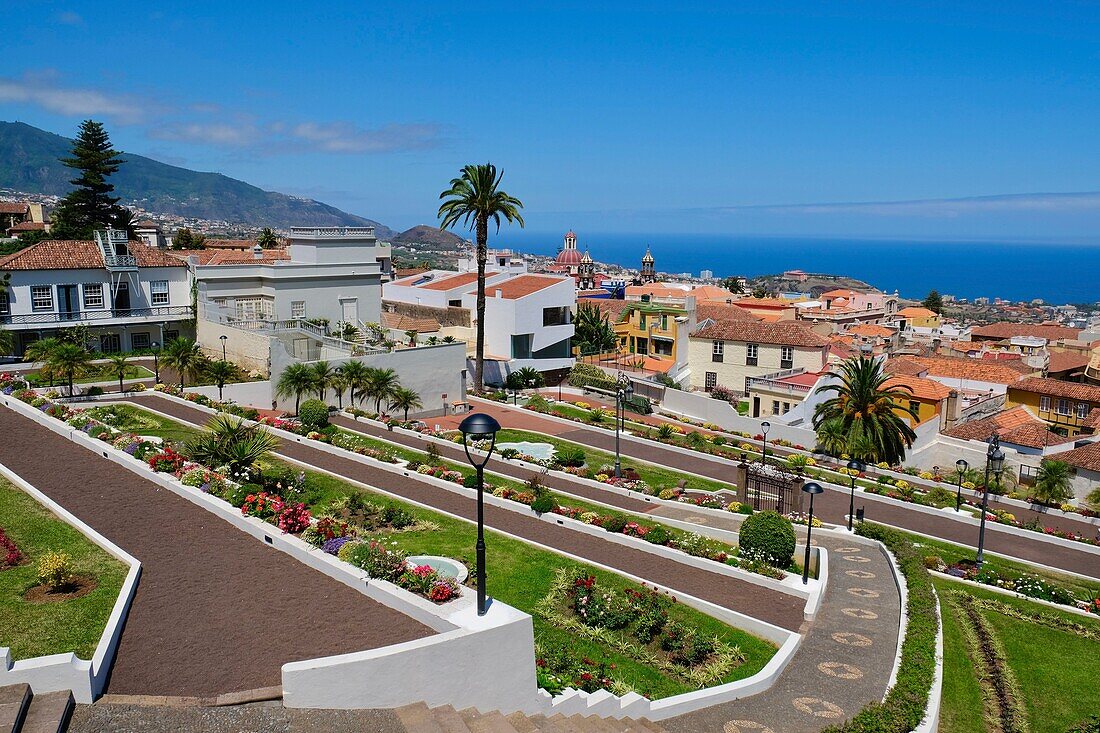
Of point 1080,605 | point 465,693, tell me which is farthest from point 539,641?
point 1080,605

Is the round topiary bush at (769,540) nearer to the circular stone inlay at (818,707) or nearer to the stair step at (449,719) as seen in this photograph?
the circular stone inlay at (818,707)

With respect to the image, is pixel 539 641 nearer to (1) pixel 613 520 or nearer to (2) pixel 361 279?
(1) pixel 613 520

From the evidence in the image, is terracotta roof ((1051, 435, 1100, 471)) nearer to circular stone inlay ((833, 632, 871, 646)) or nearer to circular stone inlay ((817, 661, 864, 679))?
circular stone inlay ((833, 632, 871, 646))

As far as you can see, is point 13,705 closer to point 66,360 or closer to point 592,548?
point 592,548

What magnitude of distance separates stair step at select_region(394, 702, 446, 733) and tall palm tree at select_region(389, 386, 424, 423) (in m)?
26.7

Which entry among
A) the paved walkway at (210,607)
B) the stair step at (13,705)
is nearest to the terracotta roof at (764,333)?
the paved walkway at (210,607)

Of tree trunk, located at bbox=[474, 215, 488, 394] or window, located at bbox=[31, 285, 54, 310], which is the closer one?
window, located at bbox=[31, 285, 54, 310]

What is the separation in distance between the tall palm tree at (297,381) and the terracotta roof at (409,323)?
19.9m

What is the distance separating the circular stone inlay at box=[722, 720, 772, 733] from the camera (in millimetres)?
12023

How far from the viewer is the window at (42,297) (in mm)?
40406

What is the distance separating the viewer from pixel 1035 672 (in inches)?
605

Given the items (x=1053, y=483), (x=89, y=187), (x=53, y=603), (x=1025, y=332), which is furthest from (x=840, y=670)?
(x=1025, y=332)

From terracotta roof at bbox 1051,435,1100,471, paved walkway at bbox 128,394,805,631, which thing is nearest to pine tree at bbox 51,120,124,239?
paved walkway at bbox 128,394,805,631

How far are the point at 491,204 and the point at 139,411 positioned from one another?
2243cm
